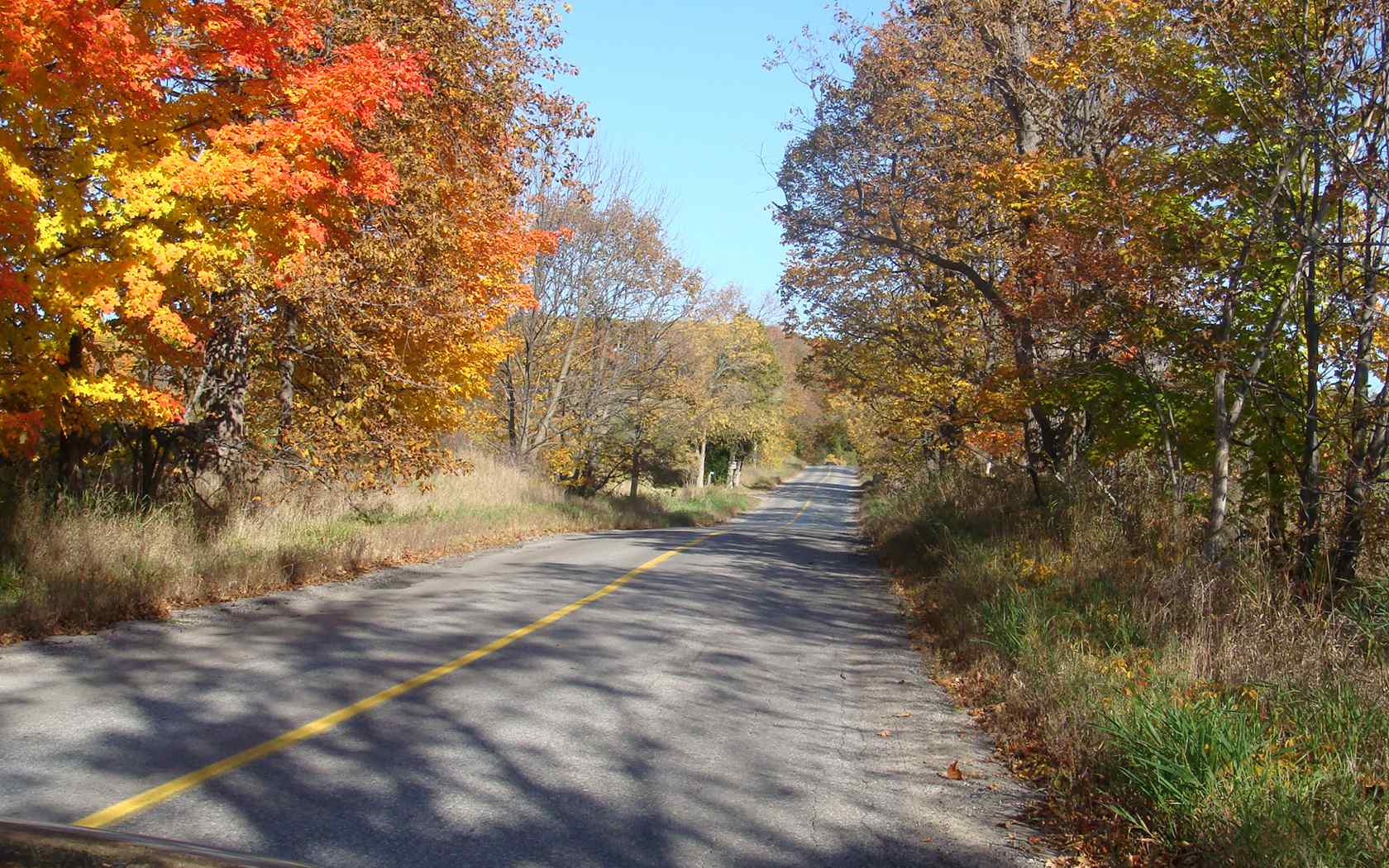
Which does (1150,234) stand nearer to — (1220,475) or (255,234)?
(1220,475)

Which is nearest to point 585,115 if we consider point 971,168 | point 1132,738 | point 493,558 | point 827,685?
point 971,168

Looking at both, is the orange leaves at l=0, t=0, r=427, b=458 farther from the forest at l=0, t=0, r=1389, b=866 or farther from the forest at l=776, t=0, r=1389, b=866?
the forest at l=776, t=0, r=1389, b=866

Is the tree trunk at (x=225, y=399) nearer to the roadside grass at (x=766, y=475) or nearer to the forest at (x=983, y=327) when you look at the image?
the forest at (x=983, y=327)

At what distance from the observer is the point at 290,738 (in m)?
6.01

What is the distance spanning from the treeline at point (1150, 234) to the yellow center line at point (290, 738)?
666 cm

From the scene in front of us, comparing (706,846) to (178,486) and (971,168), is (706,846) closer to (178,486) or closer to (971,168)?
(178,486)

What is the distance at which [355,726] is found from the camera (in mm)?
6344

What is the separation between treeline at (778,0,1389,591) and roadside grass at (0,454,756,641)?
8.82 metres

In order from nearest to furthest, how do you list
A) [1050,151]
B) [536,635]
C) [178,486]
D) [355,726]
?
[355,726] → [536,635] → [178,486] → [1050,151]

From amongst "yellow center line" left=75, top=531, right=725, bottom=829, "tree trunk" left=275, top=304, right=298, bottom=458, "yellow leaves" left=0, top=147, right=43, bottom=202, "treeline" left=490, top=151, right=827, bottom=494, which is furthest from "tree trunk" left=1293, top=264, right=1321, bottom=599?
"treeline" left=490, top=151, right=827, bottom=494

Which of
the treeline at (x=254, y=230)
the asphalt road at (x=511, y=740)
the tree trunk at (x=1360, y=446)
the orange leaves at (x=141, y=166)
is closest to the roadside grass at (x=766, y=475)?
the treeline at (x=254, y=230)

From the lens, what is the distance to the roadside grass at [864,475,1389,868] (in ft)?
15.7

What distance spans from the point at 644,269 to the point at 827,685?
26.1 meters

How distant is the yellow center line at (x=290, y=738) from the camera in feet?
15.4
